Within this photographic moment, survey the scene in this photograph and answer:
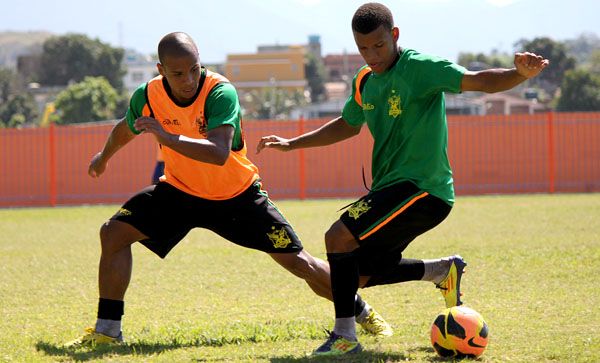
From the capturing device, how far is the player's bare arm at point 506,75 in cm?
580

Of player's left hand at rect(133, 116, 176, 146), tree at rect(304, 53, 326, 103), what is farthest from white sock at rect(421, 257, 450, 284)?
tree at rect(304, 53, 326, 103)

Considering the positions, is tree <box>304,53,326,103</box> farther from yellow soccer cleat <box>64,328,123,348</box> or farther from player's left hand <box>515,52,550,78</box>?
player's left hand <box>515,52,550,78</box>

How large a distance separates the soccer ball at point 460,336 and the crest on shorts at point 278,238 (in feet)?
4.12

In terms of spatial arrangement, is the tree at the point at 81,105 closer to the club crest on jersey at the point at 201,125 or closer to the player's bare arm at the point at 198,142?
the club crest on jersey at the point at 201,125

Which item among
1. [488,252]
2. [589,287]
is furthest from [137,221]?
[488,252]

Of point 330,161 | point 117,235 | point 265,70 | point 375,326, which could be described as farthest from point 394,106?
point 265,70

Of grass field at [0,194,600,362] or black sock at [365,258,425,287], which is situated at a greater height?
black sock at [365,258,425,287]

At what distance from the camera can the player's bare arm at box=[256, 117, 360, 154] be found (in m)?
7.18

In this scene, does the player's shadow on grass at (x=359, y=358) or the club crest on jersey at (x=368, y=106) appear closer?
the player's shadow on grass at (x=359, y=358)

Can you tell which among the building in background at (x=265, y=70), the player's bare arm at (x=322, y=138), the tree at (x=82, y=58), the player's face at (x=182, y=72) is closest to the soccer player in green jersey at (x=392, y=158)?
the player's bare arm at (x=322, y=138)

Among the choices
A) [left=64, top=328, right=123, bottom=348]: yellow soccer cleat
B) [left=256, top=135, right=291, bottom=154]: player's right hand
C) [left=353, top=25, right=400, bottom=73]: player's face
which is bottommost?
[left=64, top=328, right=123, bottom=348]: yellow soccer cleat

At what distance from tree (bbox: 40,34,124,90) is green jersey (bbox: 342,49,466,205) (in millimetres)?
116644

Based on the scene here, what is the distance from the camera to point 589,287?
9281mm

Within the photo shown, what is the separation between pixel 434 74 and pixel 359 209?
3.05 ft
